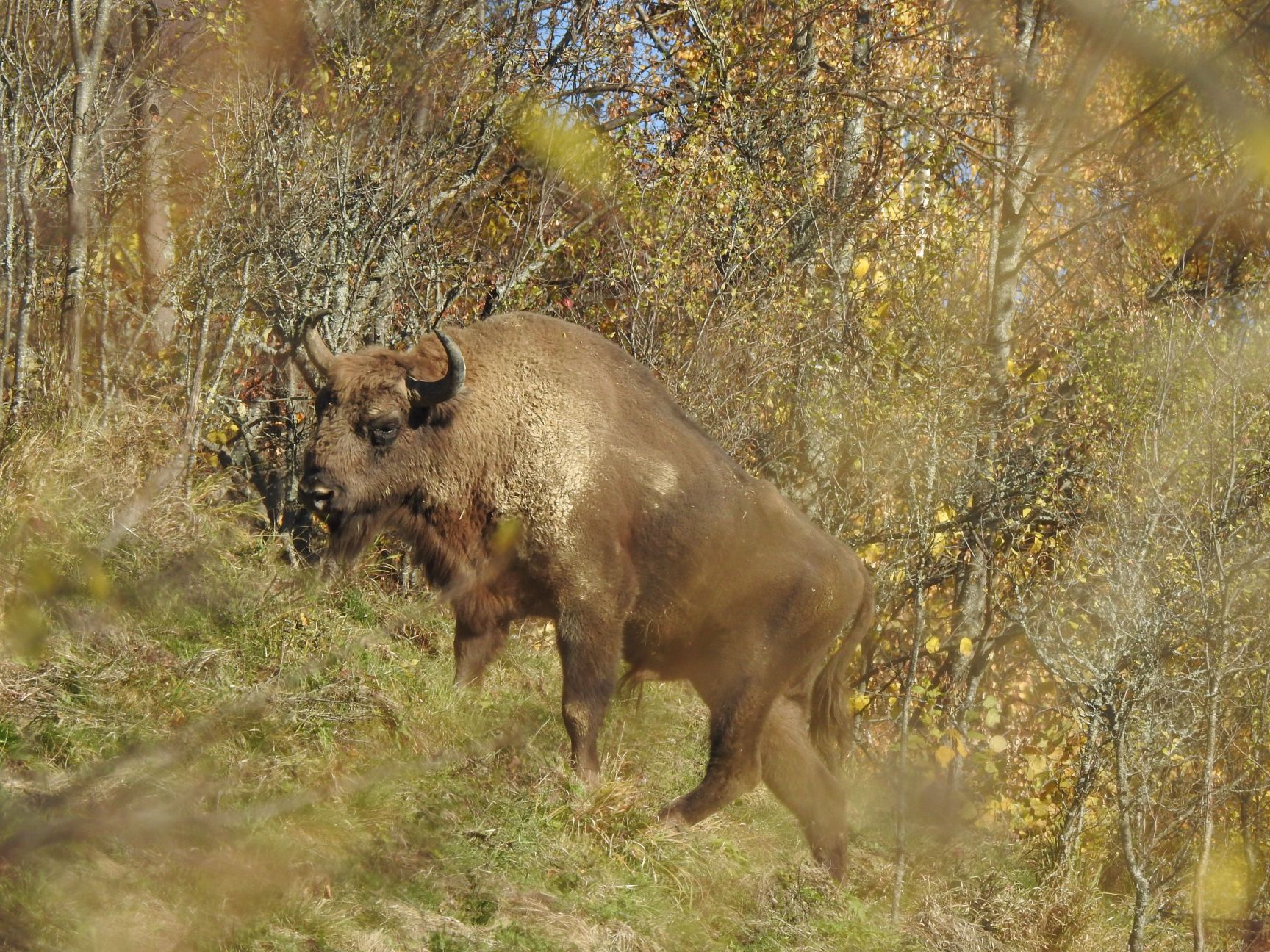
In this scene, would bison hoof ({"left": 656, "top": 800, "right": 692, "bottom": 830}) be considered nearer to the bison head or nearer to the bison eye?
the bison head

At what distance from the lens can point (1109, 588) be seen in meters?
9.23

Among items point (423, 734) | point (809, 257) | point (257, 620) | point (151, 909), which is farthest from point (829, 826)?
point (809, 257)

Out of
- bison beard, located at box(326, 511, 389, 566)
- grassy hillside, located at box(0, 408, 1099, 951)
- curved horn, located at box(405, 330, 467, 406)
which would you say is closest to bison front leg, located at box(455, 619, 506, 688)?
grassy hillside, located at box(0, 408, 1099, 951)

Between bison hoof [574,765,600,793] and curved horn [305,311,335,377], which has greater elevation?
curved horn [305,311,335,377]

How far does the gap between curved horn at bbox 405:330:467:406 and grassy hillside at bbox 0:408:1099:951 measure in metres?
1.35

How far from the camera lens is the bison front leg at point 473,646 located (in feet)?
26.3

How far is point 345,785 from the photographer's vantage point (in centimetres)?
579

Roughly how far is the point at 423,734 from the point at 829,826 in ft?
8.31

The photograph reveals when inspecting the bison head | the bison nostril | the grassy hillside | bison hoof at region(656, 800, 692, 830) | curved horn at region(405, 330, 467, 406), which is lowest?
the grassy hillside

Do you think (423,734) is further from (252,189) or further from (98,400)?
(252,189)

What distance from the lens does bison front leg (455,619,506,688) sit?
8.02 m

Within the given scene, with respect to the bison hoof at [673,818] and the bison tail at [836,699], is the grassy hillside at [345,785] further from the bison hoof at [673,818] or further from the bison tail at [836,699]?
the bison tail at [836,699]

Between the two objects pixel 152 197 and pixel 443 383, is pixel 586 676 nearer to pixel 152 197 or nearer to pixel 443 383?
pixel 443 383

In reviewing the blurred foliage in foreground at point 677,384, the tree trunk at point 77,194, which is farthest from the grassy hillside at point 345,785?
the tree trunk at point 77,194
